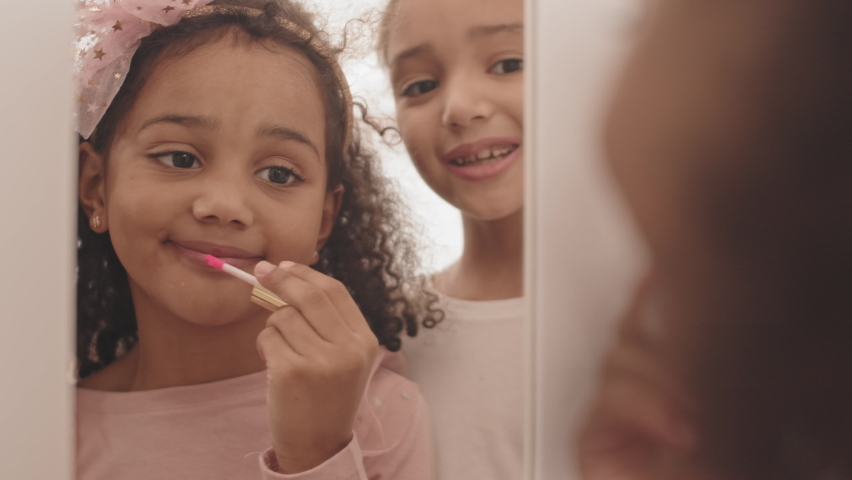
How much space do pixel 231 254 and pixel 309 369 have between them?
0.11 m

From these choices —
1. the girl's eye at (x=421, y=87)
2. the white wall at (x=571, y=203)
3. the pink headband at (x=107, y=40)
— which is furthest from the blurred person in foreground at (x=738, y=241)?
the pink headband at (x=107, y=40)

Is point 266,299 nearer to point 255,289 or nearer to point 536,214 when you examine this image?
point 255,289

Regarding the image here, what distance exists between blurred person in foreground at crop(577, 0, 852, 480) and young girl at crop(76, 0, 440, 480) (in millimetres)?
198

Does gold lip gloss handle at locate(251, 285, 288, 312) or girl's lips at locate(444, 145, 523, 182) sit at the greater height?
girl's lips at locate(444, 145, 523, 182)

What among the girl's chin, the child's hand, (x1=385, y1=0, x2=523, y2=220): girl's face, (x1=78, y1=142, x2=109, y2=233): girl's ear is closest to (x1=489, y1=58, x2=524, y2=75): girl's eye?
(x1=385, y1=0, x2=523, y2=220): girl's face

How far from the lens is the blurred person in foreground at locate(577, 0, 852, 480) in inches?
21.1

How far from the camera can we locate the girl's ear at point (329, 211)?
21.5 inches

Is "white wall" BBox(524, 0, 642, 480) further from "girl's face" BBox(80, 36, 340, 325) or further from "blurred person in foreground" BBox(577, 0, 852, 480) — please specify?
"girl's face" BBox(80, 36, 340, 325)

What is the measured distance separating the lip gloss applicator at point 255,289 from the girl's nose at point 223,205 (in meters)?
0.03

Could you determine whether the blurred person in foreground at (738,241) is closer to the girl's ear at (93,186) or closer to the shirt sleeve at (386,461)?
the shirt sleeve at (386,461)

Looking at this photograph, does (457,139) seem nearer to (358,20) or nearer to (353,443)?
(358,20)

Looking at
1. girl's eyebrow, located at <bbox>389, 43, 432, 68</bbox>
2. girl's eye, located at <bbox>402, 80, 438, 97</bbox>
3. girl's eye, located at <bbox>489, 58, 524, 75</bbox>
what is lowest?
girl's eye, located at <bbox>402, 80, 438, 97</bbox>

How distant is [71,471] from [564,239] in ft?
1.43

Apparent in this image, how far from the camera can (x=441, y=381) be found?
0.55 meters
